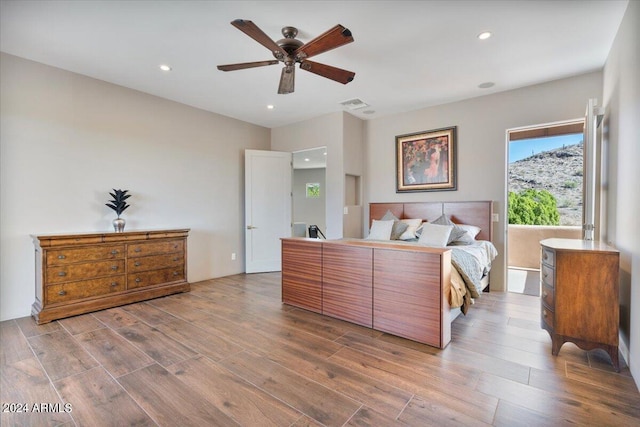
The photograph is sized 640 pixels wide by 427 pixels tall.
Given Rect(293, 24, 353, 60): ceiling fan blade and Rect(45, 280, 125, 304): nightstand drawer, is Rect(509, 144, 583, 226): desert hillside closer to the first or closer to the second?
Rect(293, 24, 353, 60): ceiling fan blade

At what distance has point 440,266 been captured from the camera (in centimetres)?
234

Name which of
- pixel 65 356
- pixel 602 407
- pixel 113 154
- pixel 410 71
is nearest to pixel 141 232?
pixel 113 154

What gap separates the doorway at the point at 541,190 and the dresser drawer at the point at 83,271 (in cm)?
646

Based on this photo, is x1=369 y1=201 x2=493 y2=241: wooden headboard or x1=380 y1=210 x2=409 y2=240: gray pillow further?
x1=380 y1=210 x2=409 y2=240: gray pillow

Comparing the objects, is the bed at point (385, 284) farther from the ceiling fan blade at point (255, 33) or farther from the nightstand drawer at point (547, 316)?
the ceiling fan blade at point (255, 33)

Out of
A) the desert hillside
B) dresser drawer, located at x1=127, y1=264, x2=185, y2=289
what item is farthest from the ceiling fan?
the desert hillside

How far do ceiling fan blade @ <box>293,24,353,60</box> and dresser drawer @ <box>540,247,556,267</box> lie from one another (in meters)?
2.41

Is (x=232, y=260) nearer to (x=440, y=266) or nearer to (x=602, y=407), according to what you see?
(x=440, y=266)

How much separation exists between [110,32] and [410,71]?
3193 mm

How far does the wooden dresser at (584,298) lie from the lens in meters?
2.10

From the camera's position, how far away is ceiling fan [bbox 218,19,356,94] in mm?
2154

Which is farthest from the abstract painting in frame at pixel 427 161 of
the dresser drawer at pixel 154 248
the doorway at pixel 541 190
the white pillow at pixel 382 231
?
the dresser drawer at pixel 154 248

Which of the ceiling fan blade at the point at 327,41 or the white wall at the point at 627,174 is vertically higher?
the ceiling fan blade at the point at 327,41

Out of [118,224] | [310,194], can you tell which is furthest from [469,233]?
[310,194]
